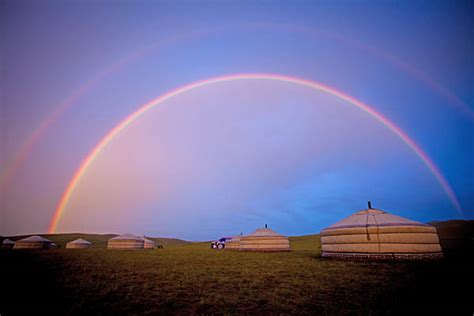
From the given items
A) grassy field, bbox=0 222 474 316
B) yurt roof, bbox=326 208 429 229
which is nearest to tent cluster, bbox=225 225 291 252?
yurt roof, bbox=326 208 429 229

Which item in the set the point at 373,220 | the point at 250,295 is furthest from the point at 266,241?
the point at 250,295

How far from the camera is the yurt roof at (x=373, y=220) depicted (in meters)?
14.2

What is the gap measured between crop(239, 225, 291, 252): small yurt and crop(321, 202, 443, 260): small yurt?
11.1m

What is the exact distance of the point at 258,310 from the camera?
4930mm

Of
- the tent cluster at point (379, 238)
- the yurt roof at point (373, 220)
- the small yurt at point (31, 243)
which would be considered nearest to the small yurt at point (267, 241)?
the tent cluster at point (379, 238)

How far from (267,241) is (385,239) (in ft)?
46.4

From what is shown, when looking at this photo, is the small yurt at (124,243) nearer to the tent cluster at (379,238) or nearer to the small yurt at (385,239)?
the tent cluster at (379,238)

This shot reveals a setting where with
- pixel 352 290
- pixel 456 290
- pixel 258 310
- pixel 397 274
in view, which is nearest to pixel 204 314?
pixel 258 310

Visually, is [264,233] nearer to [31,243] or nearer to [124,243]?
[124,243]

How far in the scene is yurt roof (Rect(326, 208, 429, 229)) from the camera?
14234mm

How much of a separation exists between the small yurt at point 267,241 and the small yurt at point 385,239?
36.5 feet

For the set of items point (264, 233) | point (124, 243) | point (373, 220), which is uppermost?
point (373, 220)

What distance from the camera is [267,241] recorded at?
2658cm

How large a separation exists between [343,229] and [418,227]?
3.77 meters
